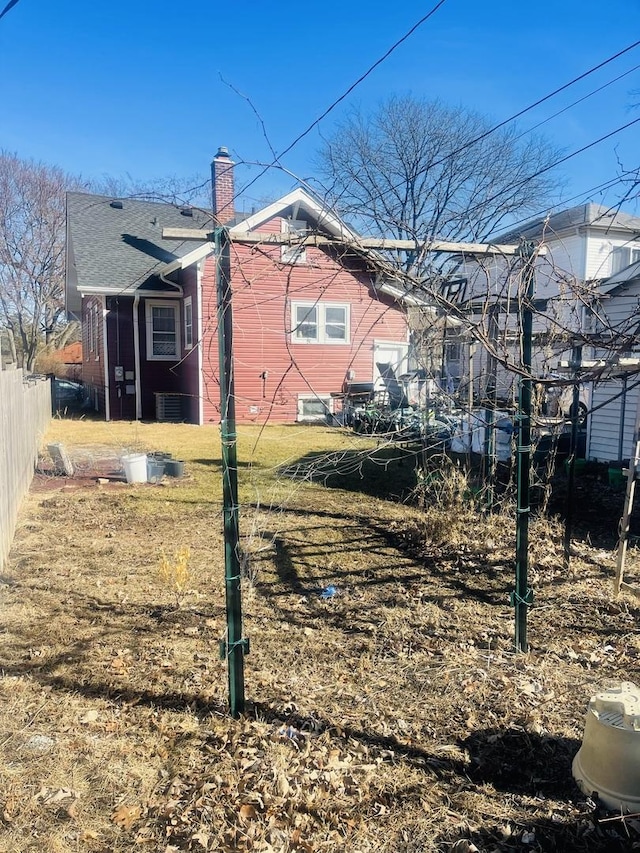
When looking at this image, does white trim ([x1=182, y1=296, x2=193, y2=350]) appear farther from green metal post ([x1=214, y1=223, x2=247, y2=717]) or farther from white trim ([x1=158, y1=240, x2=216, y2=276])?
green metal post ([x1=214, y1=223, x2=247, y2=717])

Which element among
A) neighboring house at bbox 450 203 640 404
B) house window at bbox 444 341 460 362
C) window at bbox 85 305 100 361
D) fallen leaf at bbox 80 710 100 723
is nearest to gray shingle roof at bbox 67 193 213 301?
window at bbox 85 305 100 361

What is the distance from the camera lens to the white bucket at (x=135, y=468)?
30.2ft

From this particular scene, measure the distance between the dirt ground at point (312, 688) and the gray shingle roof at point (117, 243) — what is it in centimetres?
1297

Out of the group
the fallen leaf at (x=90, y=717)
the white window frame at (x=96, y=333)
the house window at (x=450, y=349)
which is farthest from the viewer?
the white window frame at (x=96, y=333)

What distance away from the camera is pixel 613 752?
8.08 ft

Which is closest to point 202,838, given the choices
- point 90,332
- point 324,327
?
point 324,327

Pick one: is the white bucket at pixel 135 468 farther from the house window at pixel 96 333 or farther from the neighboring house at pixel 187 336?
the house window at pixel 96 333

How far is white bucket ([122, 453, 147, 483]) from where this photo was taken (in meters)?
9.20

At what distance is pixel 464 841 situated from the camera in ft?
7.73

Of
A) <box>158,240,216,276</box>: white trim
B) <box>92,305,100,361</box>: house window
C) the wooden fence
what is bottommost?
the wooden fence

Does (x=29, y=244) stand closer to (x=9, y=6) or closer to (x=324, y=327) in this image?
(x=324, y=327)

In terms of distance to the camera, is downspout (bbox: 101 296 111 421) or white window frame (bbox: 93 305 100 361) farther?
white window frame (bbox: 93 305 100 361)

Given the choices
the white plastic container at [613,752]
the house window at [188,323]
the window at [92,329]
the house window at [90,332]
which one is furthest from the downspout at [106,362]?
the white plastic container at [613,752]

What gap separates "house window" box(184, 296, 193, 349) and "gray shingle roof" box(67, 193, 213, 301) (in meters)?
1.05
